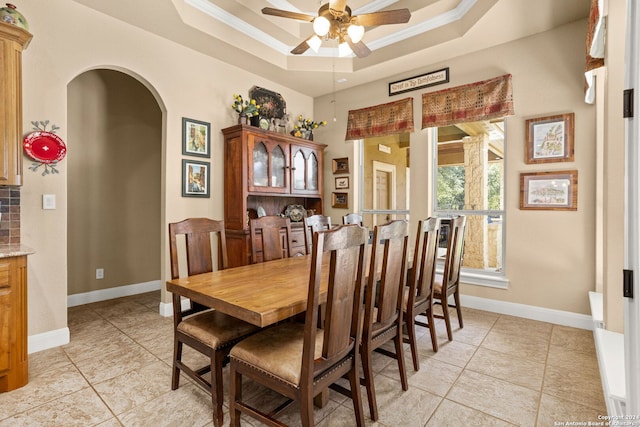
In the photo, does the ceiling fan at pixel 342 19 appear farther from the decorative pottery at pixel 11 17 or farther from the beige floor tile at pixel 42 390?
the beige floor tile at pixel 42 390

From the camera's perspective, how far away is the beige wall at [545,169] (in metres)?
3.02

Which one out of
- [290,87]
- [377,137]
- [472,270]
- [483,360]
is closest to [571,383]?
[483,360]

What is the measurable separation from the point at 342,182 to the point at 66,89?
135 inches

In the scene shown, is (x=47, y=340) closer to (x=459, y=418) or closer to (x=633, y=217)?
(x=459, y=418)

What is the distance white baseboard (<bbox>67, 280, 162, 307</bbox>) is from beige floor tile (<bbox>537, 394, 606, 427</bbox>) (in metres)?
4.54

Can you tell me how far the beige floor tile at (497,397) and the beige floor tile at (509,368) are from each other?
77 mm

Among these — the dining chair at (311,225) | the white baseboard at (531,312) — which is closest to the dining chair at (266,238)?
the dining chair at (311,225)

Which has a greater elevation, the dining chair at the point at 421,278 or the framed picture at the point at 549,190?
the framed picture at the point at 549,190

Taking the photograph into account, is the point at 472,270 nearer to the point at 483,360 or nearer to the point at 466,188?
the point at 466,188

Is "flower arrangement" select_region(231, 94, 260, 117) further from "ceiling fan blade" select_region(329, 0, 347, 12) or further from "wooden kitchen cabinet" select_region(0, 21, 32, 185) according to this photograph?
"wooden kitchen cabinet" select_region(0, 21, 32, 185)

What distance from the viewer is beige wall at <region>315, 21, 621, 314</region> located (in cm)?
302

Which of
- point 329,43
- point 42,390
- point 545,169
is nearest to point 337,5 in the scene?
point 329,43

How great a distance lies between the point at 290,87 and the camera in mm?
4801

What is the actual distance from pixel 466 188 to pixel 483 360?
2120mm
